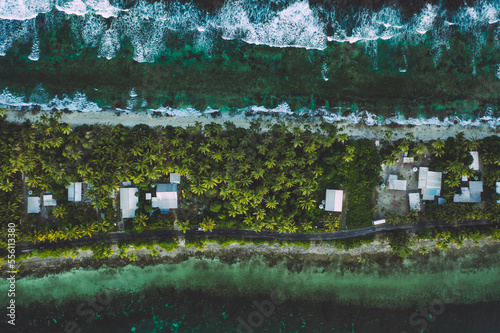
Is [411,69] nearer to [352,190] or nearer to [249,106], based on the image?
[352,190]

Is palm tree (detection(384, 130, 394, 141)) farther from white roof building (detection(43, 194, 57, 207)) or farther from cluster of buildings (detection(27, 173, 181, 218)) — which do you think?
white roof building (detection(43, 194, 57, 207))

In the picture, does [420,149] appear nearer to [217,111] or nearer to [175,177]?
[217,111]

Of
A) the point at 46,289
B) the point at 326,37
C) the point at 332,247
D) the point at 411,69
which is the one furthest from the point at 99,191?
the point at 411,69

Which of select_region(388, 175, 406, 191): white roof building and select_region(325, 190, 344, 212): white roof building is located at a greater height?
select_region(388, 175, 406, 191): white roof building

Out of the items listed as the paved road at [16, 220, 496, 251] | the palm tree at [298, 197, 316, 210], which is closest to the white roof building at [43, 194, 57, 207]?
the paved road at [16, 220, 496, 251]

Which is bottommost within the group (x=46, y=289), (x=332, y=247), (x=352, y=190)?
(x=46, y=289)

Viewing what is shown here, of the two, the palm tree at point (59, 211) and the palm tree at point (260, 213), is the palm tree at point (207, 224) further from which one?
the palm tree at point (59, 211)
